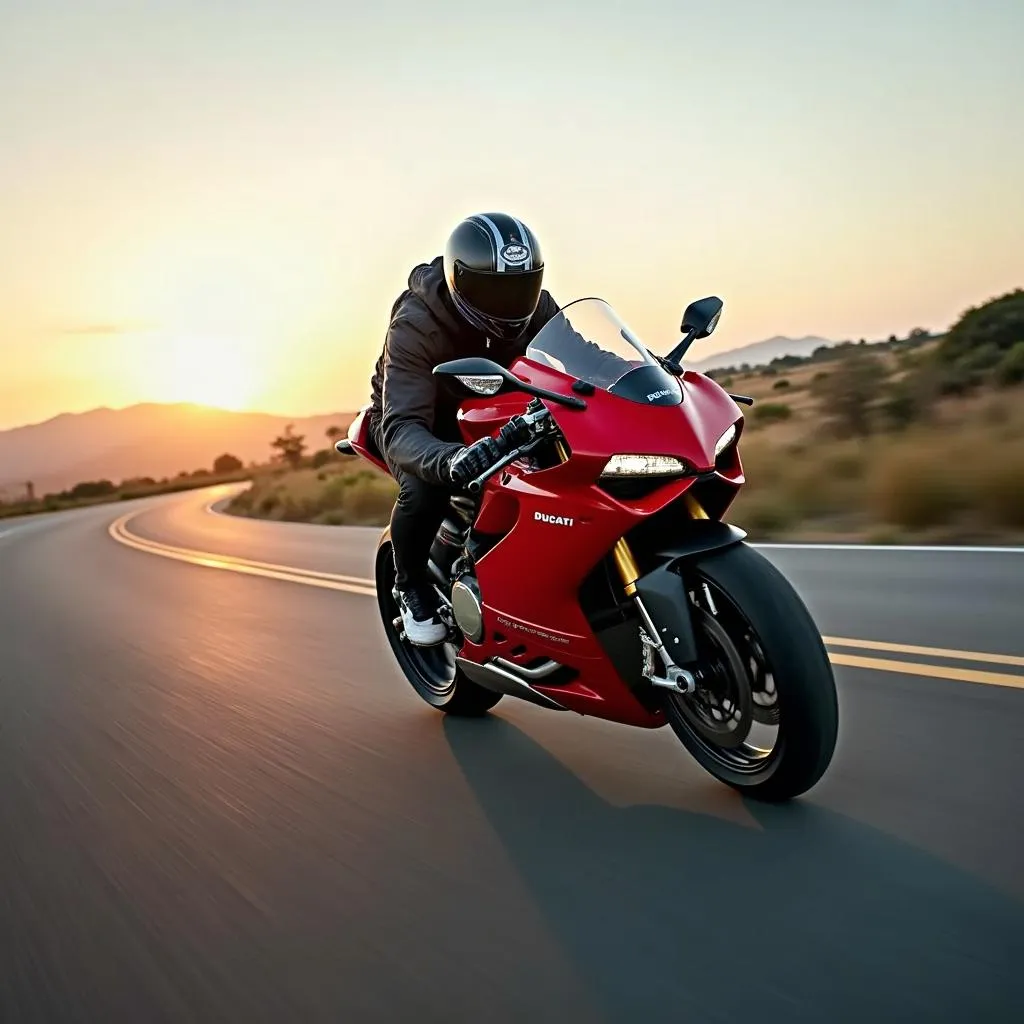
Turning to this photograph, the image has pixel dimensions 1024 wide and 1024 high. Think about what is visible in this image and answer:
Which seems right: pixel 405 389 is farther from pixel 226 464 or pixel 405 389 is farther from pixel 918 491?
pixel 226 464

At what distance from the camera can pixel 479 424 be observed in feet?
12.9

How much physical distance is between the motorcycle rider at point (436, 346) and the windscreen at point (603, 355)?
0.45 metres

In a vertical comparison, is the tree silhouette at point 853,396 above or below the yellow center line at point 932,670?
below

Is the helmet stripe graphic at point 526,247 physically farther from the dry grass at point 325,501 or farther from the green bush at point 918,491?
the dry grass at point 325,501

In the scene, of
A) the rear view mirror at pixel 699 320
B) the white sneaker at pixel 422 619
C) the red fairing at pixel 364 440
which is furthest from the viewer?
the red fairing at pixel 364 440

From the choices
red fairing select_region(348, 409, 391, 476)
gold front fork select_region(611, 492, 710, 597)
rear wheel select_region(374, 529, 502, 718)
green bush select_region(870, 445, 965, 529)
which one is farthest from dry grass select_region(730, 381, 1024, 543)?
gold front fork select_region(611, 492, 710, 597)

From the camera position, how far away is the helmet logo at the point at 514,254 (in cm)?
411

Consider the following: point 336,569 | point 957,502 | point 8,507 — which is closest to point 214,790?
point 336,569

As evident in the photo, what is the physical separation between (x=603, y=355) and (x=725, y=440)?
1.49 ft

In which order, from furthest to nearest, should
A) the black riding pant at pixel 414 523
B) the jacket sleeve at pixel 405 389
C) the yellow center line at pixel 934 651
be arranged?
1. the yellow center line at pixel 934 651
2. the black riding pant at pixel 414 523
3. the jacket sleeve at pixel 405 389

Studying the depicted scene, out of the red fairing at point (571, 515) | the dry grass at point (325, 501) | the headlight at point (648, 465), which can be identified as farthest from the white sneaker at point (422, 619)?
the dry grass at point (325, 501)

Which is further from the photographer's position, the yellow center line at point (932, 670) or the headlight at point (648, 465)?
the yellow center line at point (932, 670)

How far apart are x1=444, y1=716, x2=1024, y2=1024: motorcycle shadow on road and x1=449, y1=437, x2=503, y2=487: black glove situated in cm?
104

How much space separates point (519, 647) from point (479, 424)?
748 millimetres
